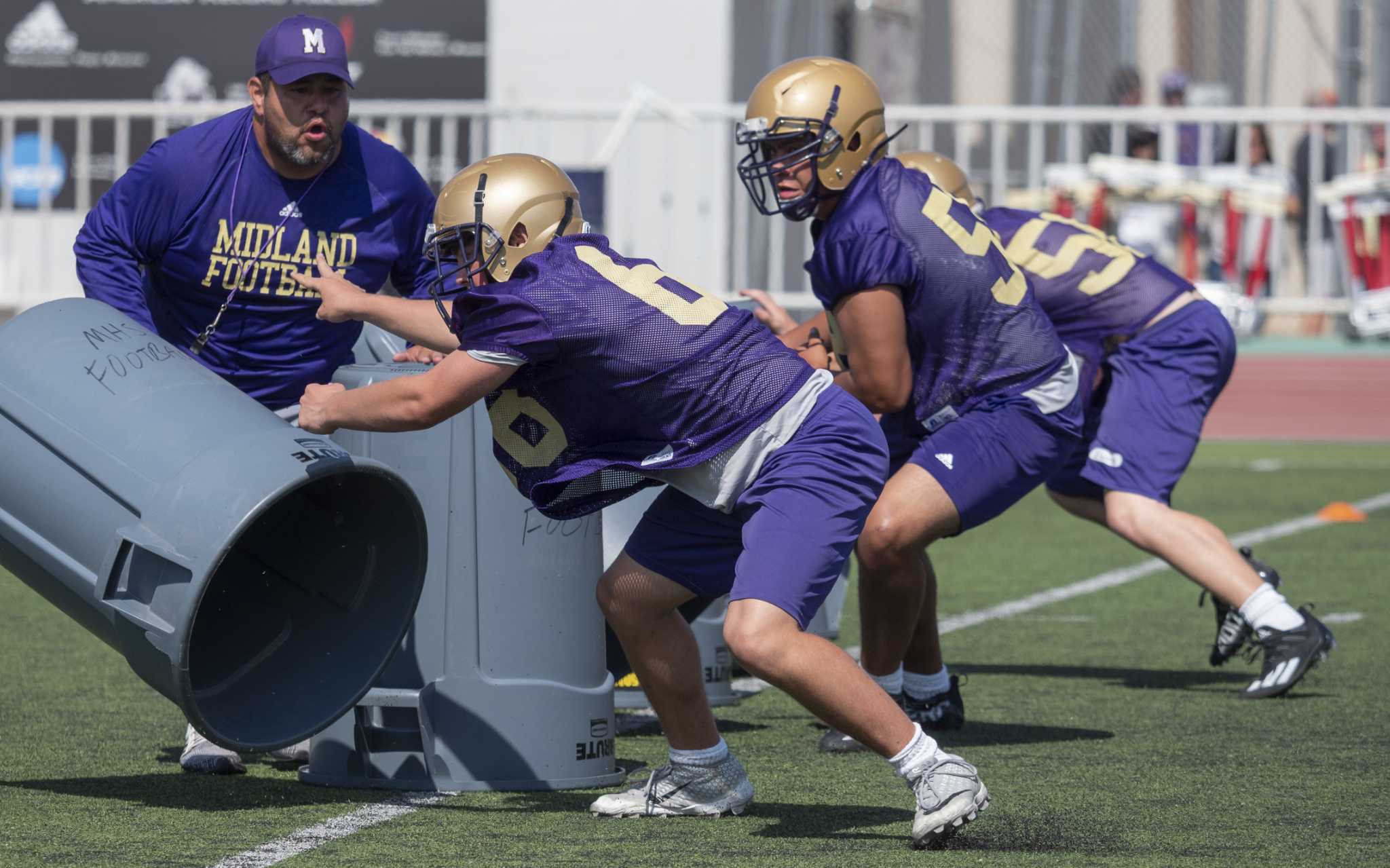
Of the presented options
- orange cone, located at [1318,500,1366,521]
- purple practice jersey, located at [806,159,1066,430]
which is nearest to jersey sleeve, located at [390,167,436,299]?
purple practice jersey, located at [806,159,1066,430]

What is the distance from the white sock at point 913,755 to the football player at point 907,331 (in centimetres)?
101

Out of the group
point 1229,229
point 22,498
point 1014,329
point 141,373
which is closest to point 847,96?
point 1014,329

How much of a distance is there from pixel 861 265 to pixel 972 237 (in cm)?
41

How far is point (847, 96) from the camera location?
5078 mm

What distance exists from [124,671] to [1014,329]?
9.74 ft

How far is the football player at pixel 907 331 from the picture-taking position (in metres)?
4.91

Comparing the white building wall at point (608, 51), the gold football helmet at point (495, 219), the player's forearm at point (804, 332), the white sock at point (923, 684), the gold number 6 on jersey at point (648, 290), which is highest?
the white building wall at point (608, 51)

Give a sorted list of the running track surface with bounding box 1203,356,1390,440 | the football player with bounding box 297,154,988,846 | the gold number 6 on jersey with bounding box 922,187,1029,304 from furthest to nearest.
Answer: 1. the running track surface with bounding box 1203,356,1390,440
2. the gold number 6 on jersey with bounding box 922,187,1029,304
3. the football player with bounding box 297,154,988,846

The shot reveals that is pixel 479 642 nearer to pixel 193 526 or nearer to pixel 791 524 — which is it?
pixel 193 526

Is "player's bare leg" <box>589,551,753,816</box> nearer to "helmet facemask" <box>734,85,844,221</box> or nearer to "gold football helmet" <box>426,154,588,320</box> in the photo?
"gold football helmet" <box>426,154,588,320</box>

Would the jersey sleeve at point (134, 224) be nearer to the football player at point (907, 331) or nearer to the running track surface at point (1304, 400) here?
the football player at point (907, 331)

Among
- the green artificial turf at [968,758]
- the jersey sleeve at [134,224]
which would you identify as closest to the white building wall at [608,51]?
the green artificial turf at [968,758]

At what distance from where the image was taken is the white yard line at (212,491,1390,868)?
4.00m

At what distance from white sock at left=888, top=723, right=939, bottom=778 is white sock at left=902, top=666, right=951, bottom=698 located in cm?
147
